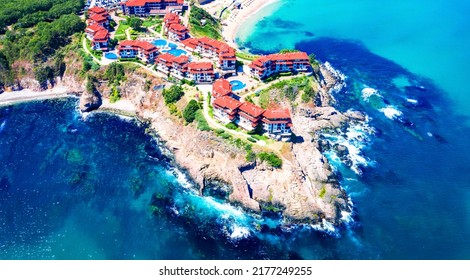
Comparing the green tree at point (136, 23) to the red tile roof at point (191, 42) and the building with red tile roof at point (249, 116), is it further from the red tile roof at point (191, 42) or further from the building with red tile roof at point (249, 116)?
the building with red tile roof at point (249, 116)

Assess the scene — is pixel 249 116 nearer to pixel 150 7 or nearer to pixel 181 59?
pixel 181 59

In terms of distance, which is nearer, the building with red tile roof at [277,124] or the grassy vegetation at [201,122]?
the building with red tile roof at [277,124]

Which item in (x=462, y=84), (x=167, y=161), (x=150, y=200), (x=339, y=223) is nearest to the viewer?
(x=339, y=223)

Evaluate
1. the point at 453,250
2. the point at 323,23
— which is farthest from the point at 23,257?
the point at 323,23

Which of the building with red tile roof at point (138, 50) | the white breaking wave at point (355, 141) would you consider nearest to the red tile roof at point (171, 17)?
the building with red tile roof at point (138, 50)

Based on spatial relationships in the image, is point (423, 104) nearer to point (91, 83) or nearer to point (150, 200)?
point (150, 200)
